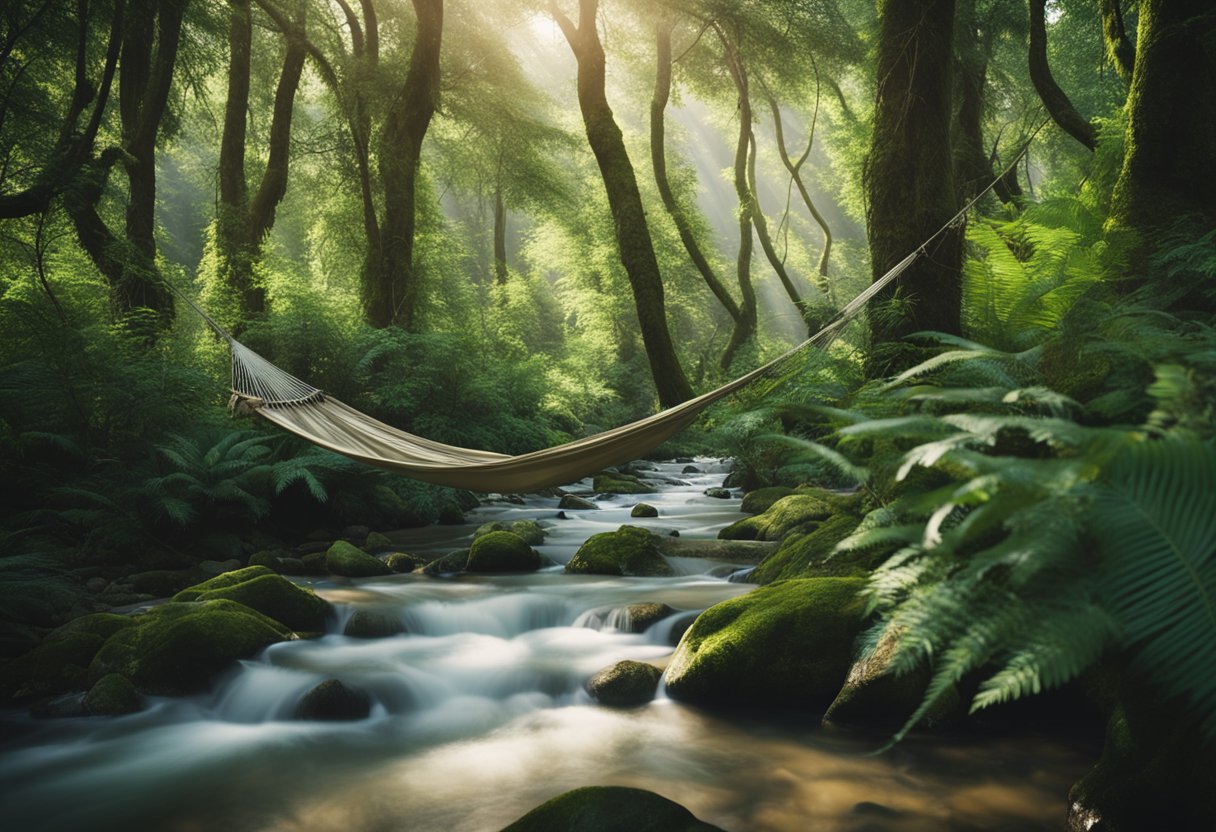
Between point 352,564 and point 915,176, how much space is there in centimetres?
408

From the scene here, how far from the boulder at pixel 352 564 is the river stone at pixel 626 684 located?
247 cm

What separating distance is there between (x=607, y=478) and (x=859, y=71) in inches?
283

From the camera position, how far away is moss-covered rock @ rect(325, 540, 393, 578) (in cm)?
535

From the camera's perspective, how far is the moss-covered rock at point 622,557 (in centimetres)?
520

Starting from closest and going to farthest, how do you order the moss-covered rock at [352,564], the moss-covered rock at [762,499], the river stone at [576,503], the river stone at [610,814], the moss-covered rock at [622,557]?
the river stone at [610,814] < the moss-covered rock at [622,557] < the moss-covered rock at [352,564] < the moss-covered rock at [762,499] < the river stone at [576,503]

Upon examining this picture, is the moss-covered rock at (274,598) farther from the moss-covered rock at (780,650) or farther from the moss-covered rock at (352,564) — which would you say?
the moss-covered rock at (780,650)

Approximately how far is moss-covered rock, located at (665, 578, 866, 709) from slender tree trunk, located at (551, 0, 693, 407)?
3457 mm

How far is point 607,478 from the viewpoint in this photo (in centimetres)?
998

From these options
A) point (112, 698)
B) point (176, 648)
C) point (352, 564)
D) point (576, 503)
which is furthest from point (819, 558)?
point (576, 503)

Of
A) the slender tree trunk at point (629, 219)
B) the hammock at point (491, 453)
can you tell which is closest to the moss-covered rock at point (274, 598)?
the hammock at point (491, 453)

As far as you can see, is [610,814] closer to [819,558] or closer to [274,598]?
[819,558]

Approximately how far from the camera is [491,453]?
392 centimetres

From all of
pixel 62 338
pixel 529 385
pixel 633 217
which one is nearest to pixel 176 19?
pixel 62 338

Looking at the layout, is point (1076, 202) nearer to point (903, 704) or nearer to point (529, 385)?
point (903, 704)
